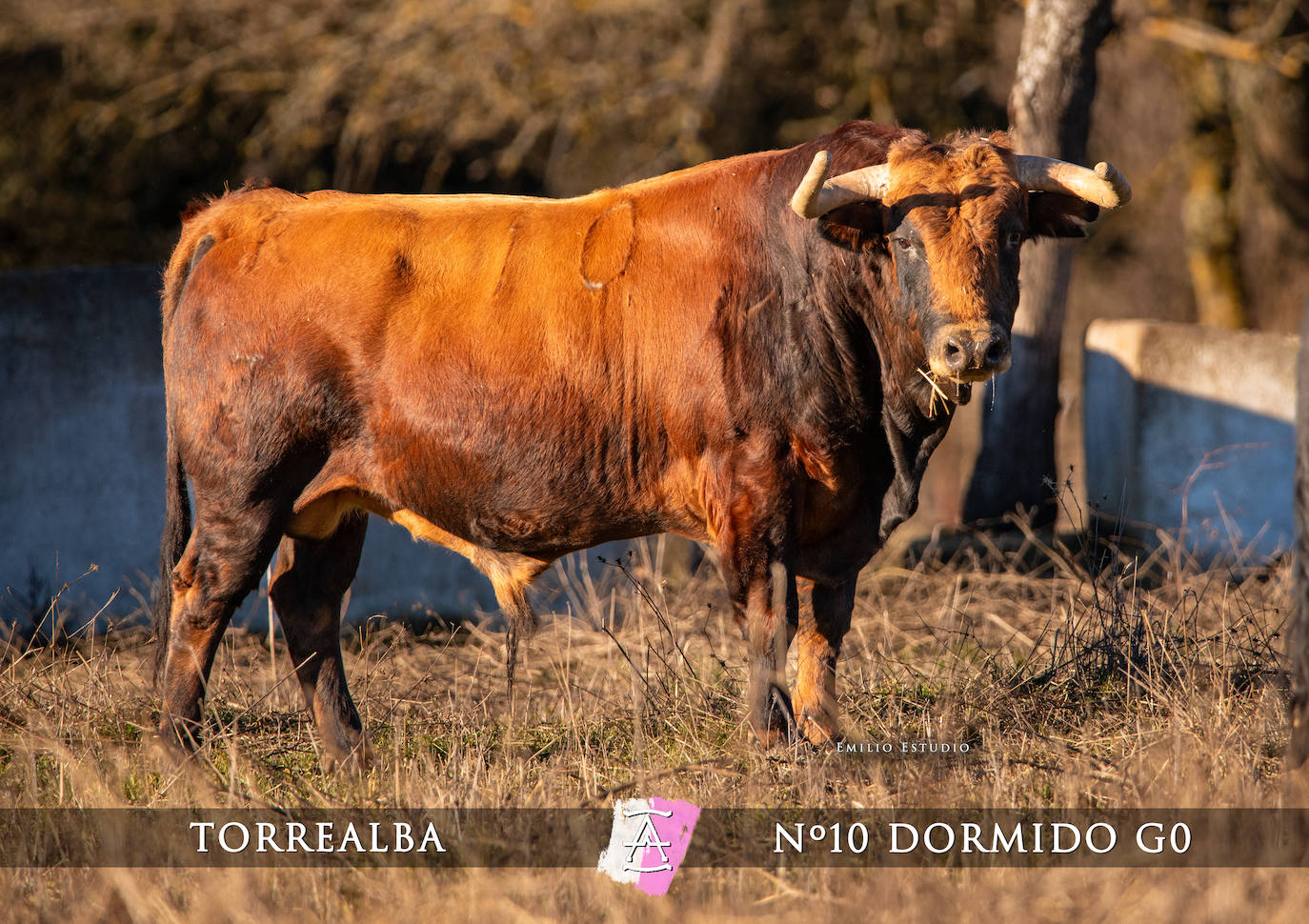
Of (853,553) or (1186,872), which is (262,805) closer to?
(853,553)

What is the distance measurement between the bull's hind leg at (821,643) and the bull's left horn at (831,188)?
1.32 metres

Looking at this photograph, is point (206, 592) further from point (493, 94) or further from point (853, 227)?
point (493, 94)

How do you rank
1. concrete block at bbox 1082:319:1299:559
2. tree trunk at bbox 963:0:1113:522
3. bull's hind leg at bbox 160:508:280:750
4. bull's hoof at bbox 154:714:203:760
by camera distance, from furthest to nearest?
concrete block at bbox 1082:319:1299:559 < tree trunk at bbox 963:0:1113:522 < bull's hind leg at bbox 160:508:280:750 < bull's hoof at bbox 154:714:203:760

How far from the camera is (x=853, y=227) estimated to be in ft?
13.6

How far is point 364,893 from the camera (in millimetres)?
3242

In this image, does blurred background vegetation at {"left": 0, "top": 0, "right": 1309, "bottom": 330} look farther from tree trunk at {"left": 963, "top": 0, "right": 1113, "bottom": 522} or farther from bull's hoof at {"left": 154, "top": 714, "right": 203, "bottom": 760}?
bull's hoof at {"left": 154, "top": 714, "right": 203, "bottom": 760}

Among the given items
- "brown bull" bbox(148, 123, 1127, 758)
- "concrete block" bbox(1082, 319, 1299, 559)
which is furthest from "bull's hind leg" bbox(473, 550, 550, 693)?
"concrete block" bbox(1082, 319, 1299, 559)

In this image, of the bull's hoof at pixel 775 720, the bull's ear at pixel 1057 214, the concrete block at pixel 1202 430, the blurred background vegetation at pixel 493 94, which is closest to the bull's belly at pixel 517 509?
the bull's hoof at pixel 775 720

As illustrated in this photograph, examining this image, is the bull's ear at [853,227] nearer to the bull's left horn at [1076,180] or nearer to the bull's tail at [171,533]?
the bull's left horn at [1076,180]

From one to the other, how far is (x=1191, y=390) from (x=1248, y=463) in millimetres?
538

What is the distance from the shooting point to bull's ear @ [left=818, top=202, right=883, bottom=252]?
4.14m

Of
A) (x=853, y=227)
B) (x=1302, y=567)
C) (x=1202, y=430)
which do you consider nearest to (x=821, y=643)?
(x=853, y=227)

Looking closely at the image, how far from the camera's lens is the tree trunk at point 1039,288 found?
6.77 metres

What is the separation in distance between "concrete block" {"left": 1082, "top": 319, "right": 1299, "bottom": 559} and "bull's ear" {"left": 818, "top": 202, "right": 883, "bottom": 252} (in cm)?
417
